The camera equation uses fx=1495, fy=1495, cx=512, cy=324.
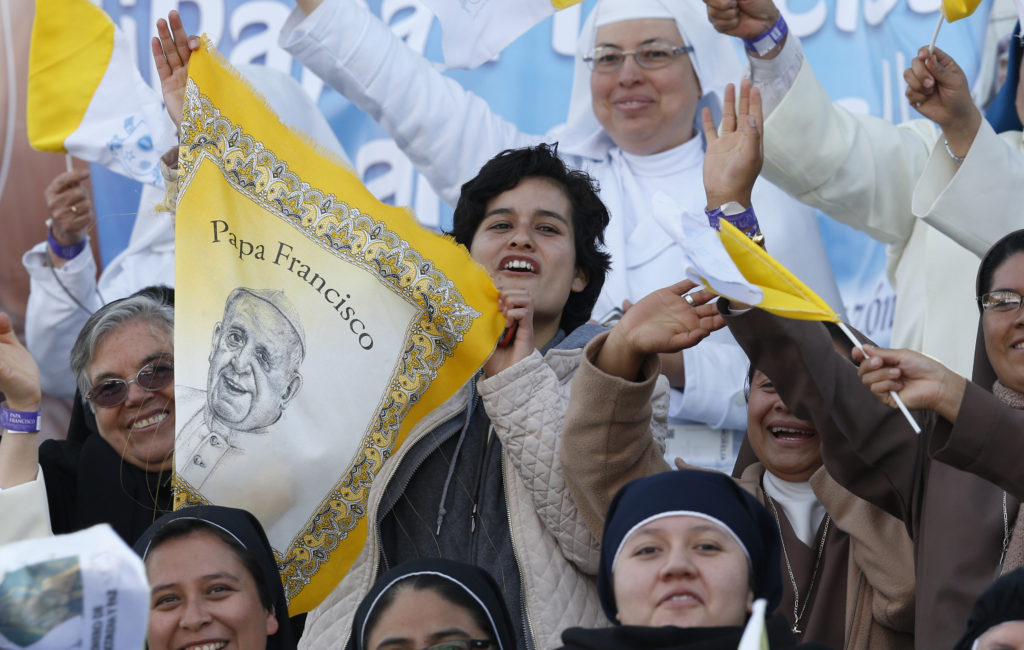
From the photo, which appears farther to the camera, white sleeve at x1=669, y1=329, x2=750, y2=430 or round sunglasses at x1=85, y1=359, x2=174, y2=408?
white sleeve at x1=669, y1=329, x2=750, y2=430

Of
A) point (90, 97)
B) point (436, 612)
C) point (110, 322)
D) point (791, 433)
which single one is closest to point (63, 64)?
point (90, 97)

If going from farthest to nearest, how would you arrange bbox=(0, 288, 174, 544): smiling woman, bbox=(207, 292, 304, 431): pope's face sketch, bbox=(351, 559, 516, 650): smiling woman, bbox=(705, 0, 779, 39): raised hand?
bbox=(705, 0, 779, 39): raised hand
bbox=(0, 288, 174, 544): smiling woman
bbox=(207, 292, 304, 431): pope's face sketch
bbox=(351, 559, 516, 650): smiling woman

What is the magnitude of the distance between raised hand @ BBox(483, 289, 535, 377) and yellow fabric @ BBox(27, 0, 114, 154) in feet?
5.52

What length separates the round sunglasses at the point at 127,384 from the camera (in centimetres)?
392

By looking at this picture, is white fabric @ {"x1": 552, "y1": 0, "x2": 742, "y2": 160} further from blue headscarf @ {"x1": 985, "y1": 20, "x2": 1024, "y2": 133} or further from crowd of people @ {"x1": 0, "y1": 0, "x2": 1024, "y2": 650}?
blue headscarf @ {"x1": 985, "y1": 20, "x2": 1024, "y2": 133}

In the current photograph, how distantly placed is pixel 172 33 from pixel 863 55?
285 cm

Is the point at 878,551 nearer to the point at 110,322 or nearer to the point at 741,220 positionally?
the point at 741,220

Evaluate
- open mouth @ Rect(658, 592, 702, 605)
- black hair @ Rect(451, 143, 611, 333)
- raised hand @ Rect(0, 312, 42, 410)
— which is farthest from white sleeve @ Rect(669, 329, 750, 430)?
raised hand @ Rect(0, 312, 42, 410)

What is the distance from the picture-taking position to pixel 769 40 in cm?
429

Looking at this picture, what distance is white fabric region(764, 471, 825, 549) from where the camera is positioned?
358cm

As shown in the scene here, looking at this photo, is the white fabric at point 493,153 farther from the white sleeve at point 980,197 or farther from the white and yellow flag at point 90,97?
the white sleeve at point 980,197

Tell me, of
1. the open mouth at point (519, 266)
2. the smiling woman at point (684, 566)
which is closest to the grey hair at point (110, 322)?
the open mouth at point (519, 266)

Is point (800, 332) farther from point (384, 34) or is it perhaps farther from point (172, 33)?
point (384, 34)

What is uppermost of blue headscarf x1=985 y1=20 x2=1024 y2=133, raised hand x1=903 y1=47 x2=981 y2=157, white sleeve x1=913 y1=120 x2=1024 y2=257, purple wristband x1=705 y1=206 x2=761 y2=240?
blue headscarf x1=985 y1=20 x2=1024 y2=133
